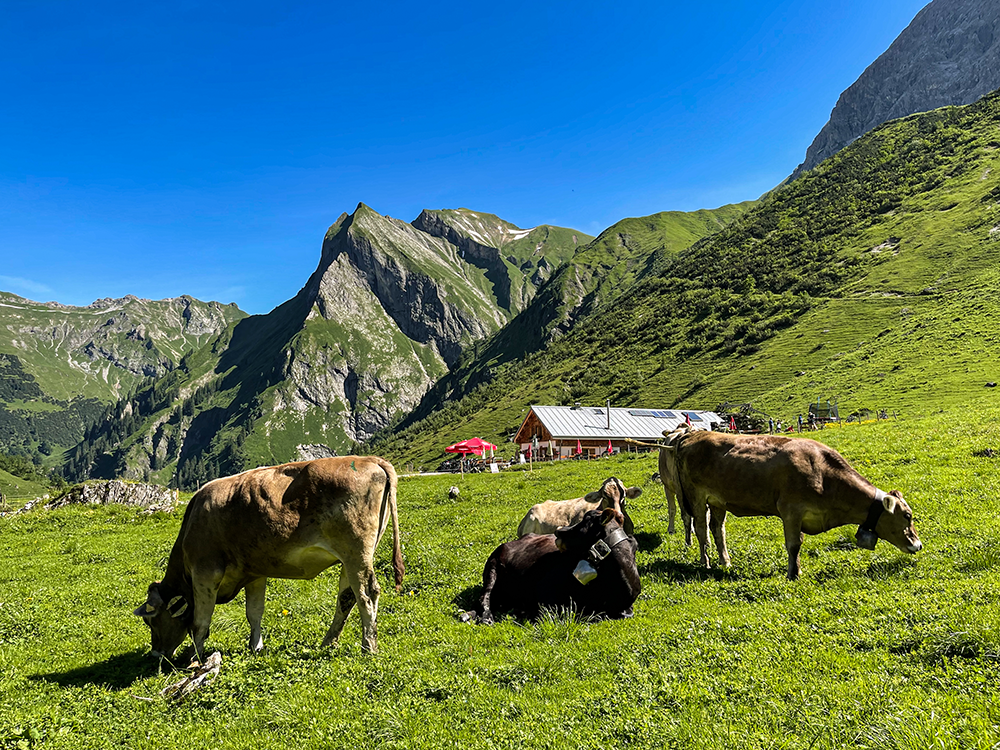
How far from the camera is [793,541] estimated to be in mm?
9945

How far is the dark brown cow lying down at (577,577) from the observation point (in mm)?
8992

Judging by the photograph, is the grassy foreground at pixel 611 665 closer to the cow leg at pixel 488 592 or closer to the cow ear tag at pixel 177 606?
the cow leg at pixel 488 592

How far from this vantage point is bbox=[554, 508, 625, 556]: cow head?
30.4 ft

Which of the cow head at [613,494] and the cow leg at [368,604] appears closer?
the cow leg at [368,604]

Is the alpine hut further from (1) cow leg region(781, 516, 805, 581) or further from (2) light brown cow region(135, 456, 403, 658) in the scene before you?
(2) light brown cow region(135, 456, 403, 658)

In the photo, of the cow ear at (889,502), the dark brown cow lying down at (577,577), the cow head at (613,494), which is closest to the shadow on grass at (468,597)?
the dark brown cow lying down at (577,577)

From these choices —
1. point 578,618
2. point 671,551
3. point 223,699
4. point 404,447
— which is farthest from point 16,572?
point 404,447

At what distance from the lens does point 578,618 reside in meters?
8.95

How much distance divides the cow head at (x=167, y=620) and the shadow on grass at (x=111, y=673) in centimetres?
36

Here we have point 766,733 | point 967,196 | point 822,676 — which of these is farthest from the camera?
point 967,196

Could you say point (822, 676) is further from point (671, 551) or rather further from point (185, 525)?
point (185, 525)

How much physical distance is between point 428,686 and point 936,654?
6.03 meters

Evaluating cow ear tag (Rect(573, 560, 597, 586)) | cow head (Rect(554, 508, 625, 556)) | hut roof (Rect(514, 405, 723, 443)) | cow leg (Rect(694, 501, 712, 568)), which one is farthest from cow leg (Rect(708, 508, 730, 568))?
hut roof (Rect(514, 405, 723, 443))

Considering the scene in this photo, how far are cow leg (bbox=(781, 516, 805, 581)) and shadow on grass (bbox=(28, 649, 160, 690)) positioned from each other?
11.1 m
